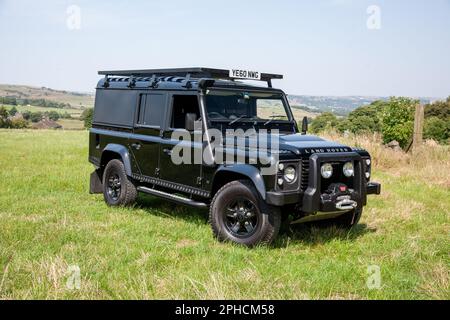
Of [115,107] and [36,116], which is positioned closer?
[115,107]

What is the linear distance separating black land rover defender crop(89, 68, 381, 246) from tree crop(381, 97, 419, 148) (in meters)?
19.1

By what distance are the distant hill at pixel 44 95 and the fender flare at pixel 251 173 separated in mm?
61858

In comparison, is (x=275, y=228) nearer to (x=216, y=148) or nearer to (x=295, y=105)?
(x=216, y=148)

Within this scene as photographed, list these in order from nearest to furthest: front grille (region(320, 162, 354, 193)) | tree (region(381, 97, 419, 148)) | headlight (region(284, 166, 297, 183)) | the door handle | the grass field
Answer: the grass field → headlight (region(284, 166, 297, 183)) → front grille (region(320, 162, 354, 193)) → the door handle → tree (region(381, 97, 419, 148))

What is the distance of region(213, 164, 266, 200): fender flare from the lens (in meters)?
5.36

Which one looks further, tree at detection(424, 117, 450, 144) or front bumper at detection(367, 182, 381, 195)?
tree at detection(424, 117, 450, 144)

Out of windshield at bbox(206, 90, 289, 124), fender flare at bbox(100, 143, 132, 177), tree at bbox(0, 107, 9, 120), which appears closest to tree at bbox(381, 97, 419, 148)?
windshield at bbox(206, 90, 289, 124)

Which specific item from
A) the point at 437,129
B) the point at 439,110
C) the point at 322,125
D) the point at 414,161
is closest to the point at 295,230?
the point at 414,161

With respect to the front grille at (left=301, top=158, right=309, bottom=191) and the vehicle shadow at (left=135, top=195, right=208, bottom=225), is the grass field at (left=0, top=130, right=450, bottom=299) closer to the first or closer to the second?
the vehicle shadow at (left=135, top=195, right=208, bottom=225)

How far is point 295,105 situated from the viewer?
768 centimetres

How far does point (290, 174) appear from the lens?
5.39 meters

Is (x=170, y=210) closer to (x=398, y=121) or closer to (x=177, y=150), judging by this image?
(x=177, y=150)

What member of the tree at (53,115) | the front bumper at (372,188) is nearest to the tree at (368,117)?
the front bumper at (372,188)

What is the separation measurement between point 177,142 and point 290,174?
1.95 metres
